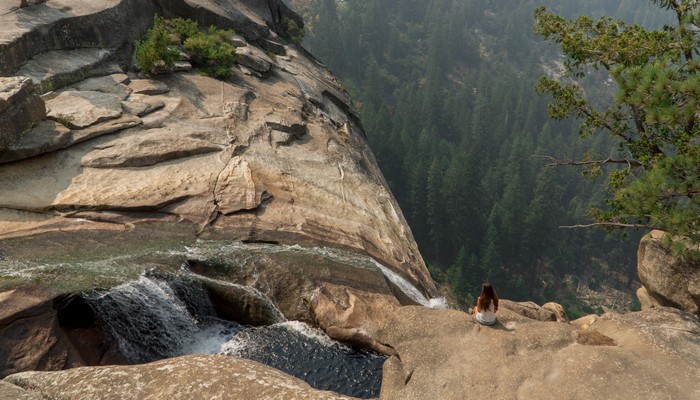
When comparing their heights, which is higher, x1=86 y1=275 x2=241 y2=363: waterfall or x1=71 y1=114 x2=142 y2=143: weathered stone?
x1=71 y1=114 x2=142 y2=143: weathered stone

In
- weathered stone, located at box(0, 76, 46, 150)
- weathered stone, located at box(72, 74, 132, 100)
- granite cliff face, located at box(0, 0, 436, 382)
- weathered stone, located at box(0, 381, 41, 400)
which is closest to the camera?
weathered stone, located at box(0, 381, 41, 400)

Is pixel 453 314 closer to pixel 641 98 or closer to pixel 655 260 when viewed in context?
pixel 641 98

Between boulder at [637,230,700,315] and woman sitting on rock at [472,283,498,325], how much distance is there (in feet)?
26.1

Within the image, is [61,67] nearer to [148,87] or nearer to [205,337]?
[148,87]

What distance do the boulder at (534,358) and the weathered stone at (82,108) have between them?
47.5 feet

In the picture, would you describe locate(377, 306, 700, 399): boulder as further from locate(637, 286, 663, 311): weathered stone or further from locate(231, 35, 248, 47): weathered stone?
locate(231, 35, 248, 47): weathered stone

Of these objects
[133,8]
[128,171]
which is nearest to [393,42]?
[133,8]

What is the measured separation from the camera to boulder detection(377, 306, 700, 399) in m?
9.83

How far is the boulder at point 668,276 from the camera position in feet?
53.2

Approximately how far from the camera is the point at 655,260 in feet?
57.9

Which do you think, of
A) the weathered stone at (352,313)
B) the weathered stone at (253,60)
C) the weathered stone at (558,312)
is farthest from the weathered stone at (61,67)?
the weathered stone at (558,312)

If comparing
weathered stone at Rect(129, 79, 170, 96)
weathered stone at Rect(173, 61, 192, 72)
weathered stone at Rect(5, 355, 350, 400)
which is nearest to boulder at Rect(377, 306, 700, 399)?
weathered stone at Rect(5, 355, 350, 400)

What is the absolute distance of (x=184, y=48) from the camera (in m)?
27.1

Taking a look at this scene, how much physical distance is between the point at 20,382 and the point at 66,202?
8384 mm
